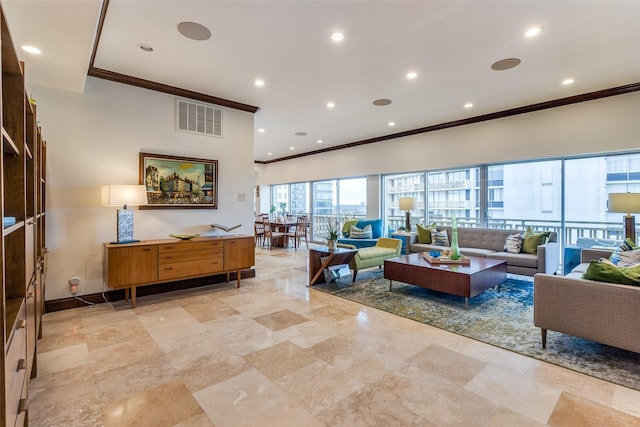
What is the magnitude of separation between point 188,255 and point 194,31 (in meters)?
2.61

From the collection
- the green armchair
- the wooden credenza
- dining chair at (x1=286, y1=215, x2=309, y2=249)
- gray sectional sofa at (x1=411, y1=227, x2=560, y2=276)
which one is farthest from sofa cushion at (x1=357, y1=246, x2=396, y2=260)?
dining chair at (x1=286, y1=215, x2=309, y2=249)

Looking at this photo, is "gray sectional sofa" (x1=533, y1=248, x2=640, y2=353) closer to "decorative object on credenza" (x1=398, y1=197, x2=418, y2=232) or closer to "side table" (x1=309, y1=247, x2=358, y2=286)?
"side table" (x1=309, y1=247, x2=358, y2=286)

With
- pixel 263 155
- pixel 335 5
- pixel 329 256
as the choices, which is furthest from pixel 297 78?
pixel 263 155

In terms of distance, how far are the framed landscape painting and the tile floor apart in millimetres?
1633

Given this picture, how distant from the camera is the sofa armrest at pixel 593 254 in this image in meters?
3.94

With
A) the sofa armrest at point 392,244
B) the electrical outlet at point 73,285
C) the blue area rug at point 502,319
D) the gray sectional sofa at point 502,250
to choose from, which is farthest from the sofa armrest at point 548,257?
the electrical outlet at point 73,285

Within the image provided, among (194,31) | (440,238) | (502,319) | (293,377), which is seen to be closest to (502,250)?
(440,238)

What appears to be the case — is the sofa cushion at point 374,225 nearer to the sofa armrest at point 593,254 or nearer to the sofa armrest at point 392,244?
the sofa armrest at point 392,244

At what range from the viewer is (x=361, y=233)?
6812 mm

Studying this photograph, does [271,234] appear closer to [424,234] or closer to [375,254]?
[375,254]

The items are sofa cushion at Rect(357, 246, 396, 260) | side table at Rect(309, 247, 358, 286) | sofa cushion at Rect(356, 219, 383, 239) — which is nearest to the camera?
side table at Rect(309, 247, 358, 286)

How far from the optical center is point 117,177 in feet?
13.2

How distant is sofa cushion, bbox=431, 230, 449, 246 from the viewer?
227 inches

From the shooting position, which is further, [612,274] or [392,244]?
[392,244]
